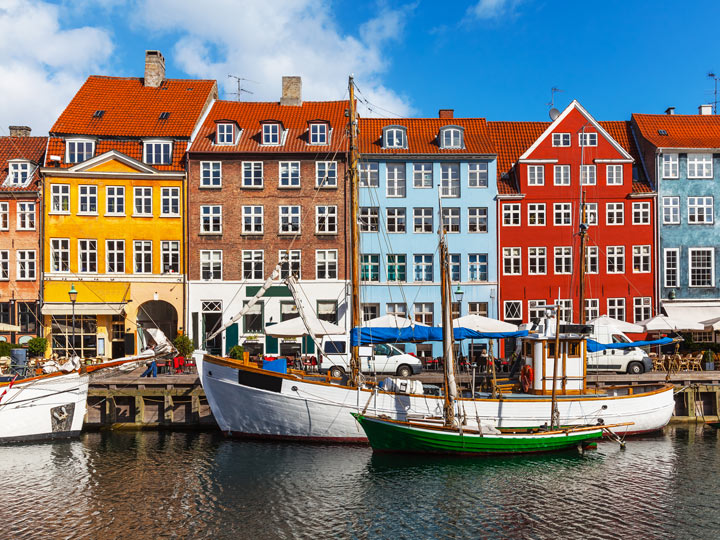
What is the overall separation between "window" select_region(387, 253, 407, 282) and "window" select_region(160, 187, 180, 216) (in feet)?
43.1

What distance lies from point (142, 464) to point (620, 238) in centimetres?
3167

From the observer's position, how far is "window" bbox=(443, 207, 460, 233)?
43.0 m

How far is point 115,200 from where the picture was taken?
136 feet

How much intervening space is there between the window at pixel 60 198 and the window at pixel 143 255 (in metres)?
4.53

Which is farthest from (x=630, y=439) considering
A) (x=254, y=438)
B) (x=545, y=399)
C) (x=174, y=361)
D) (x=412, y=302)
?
(x=174, y=361)

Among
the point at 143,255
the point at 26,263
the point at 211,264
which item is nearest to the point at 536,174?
the point at 211,264

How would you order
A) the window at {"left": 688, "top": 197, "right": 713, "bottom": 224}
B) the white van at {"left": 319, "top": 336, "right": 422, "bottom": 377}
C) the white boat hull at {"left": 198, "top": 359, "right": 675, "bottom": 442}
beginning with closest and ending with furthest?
the white boat hull at {"left": 198, "top": 359, "right": 675, "bottom": 442} < the white van at {"left": 319, "top": 336, "right": 422, "bottom": 377} < the window at {"left": 688, "top": 197, "right": 713, "bottom": 224}

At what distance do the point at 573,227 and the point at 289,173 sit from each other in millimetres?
17782

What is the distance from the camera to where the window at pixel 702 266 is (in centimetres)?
4288

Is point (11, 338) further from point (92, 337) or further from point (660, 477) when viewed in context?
point (660, 477)

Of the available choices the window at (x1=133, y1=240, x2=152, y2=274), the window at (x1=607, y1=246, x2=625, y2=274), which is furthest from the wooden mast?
the window at (x1=607, y1=246, x2=625, y2=274)

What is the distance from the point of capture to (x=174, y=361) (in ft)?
111

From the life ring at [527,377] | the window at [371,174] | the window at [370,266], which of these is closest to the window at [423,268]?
the window at [370,266]

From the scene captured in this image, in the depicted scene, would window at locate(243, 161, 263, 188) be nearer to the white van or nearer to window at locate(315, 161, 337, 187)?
window at locate(315, 161, 337, 187)
